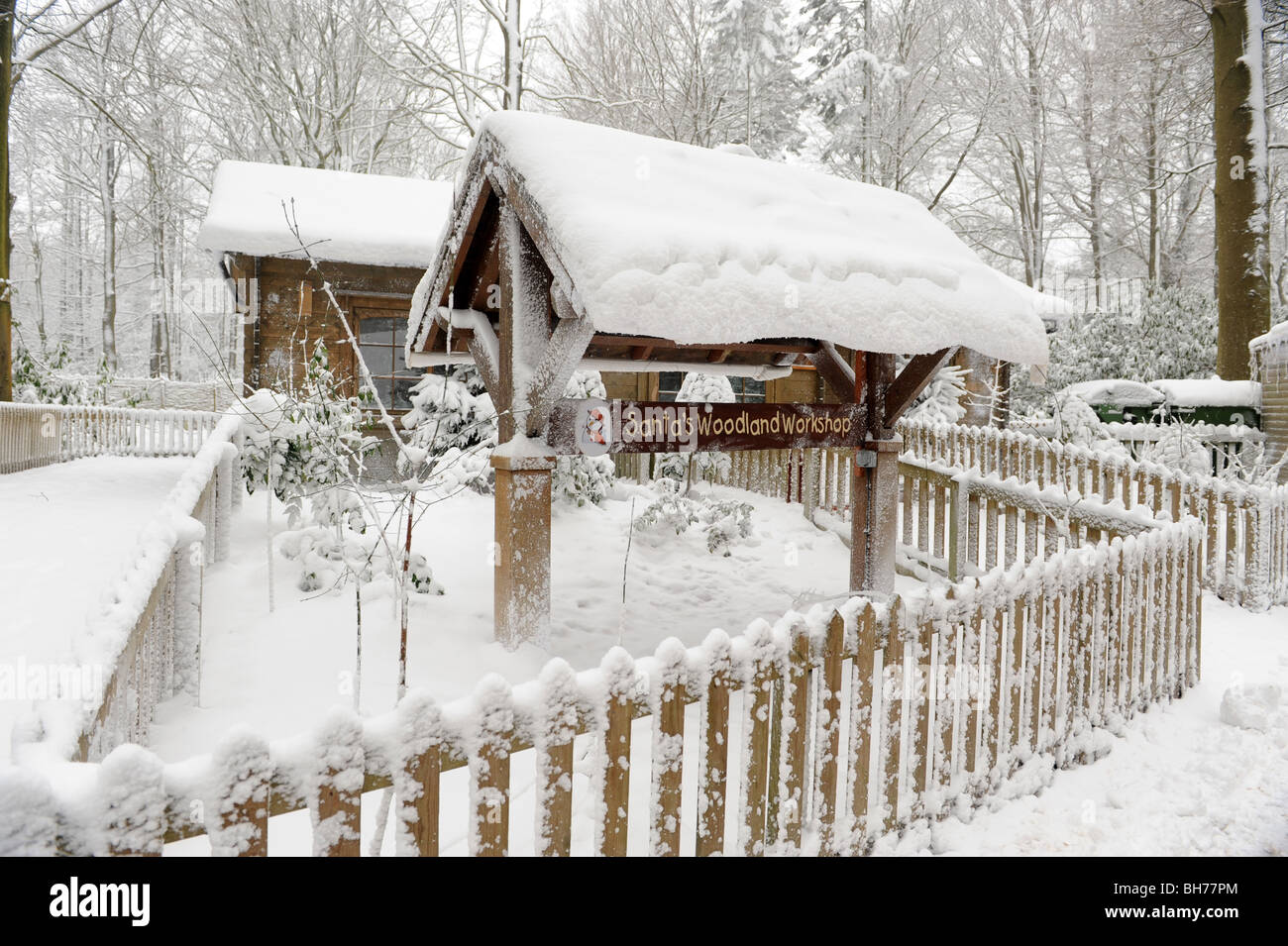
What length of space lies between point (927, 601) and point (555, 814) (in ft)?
5.86

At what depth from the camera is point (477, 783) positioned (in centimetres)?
193

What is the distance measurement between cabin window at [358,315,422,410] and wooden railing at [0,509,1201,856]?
9570 mm

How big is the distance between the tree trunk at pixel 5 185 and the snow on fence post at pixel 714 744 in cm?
1389

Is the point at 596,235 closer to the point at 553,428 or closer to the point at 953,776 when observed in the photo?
the point at 553,428

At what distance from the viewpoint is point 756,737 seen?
2537 mm

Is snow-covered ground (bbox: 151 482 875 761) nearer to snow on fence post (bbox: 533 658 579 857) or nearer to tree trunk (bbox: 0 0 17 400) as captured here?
snow on fence post (bbox: 533 658 579 857)

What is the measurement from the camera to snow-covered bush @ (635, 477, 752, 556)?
8.09 m

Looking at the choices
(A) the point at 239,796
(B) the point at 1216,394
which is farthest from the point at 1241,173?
(A) the point at 239,796

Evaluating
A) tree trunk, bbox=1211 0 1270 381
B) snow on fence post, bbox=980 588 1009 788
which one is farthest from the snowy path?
tree trunk, bbox=1211 0 1270 381

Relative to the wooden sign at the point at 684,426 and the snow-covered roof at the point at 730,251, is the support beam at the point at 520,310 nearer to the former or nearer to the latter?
the wooden sign at the point at 684,426

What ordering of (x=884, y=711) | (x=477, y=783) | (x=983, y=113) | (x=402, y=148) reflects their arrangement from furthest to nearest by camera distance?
1. (x=402, y=148)
2. (x=983, y=113)
3. (x=884, y=711)
4. (x=477, y=783)

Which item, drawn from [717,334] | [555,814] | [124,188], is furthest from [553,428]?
[124,188]

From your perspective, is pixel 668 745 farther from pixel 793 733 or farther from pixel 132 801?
pixel 132 801

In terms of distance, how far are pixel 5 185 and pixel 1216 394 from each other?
2013 cm
